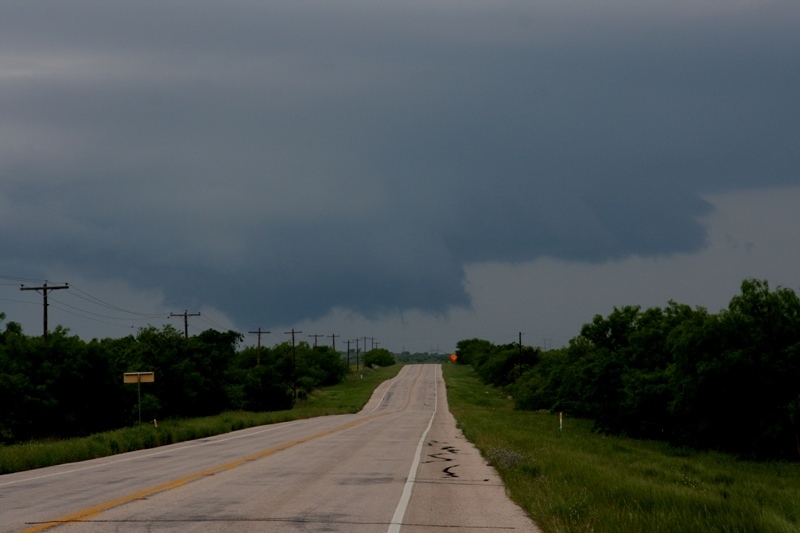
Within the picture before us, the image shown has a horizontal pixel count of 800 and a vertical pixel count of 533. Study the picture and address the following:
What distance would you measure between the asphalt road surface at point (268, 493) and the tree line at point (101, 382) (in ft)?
67.9

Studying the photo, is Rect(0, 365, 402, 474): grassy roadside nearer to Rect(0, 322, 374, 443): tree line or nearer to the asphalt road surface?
the asphalt road surface

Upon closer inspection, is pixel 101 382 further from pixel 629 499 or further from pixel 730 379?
pixel 629 499

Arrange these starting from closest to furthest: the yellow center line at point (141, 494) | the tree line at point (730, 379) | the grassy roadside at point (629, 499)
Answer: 1. the grassy roadside at point (629, 499)
2. the yellow center line at point (141, 494)
3. the tree line at point (730, 379)

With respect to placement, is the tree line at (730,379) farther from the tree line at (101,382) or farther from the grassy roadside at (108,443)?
the tree line at (101,382)

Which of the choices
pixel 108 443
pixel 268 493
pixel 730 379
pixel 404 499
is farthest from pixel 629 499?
pixel 730 379

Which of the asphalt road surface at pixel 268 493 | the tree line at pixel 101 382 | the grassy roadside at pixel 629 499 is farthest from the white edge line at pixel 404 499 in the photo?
the tree line at pixel 101 382

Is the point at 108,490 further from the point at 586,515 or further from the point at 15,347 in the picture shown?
the point at 15,347

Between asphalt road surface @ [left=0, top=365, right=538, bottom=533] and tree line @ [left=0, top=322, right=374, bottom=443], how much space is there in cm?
2070

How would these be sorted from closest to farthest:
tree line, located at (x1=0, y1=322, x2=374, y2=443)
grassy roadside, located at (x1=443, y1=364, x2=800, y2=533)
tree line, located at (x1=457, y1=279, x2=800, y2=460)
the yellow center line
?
grassy roadside, located at (x1=443, y1=364, x2=800, y2=533), the yellow center line, tree line, located at (x1=457, y1=279, x2=800, y2=460), tree line, located at (x1=0, y1=322, x2=374, y2=443)

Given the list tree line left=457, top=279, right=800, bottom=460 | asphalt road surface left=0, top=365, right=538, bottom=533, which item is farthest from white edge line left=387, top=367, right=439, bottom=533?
tree line left=457, top=279, right=800, bottom=460

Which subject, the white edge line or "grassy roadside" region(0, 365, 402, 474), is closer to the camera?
the white edge line

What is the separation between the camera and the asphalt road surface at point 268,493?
10703mm

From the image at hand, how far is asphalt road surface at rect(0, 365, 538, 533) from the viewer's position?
35.1 ft

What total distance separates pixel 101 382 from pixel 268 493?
120 ft
